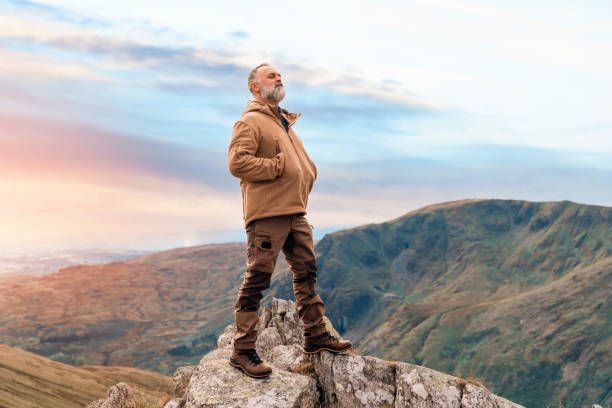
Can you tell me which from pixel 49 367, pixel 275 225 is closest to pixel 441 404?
pixel 275 225

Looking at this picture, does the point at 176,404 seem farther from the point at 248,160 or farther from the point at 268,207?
the point at 248,160

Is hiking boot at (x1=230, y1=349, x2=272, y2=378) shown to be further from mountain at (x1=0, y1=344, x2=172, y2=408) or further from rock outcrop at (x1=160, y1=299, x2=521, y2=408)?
mountain at (x1=0, y1=344, x2=172, y2=408)

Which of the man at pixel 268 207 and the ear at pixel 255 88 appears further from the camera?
the ear at pixel 255 88

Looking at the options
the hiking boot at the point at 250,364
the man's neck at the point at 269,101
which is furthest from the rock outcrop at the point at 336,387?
the man's neck at the point at 269,101

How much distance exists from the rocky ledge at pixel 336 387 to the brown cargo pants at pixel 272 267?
0.75 m

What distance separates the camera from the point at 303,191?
9.48 m

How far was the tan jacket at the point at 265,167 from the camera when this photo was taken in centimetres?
872

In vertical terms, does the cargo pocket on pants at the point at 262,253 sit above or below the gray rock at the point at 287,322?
above

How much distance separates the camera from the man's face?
31.4 feet

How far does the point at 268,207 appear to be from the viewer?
8.98 metres

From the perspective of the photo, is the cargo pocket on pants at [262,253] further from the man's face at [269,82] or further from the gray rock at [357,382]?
the man's face at [269,82]

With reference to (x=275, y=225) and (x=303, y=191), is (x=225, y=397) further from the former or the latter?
(x=303, y=191)

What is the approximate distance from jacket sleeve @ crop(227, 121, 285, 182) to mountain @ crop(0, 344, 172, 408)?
89024 mm

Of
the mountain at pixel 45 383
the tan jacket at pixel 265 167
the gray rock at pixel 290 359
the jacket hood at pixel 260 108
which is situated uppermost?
the jacket hood at pixel 260 108
